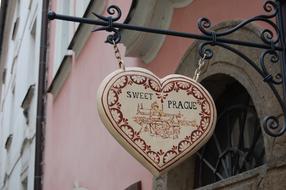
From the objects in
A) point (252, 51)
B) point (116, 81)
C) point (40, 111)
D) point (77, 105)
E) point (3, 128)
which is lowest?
point (116, 81)

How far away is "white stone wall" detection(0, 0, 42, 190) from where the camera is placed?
40.3 ft

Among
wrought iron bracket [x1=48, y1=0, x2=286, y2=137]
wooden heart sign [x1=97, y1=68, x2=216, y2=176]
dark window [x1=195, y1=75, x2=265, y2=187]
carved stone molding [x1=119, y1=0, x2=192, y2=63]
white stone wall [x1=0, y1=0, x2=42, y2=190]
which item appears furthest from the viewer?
white stone wall [x1=0, y1=0, x2=42, y2=190]

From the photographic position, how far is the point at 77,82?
8.59 m

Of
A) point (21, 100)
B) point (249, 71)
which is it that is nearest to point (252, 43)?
point (249, 71)

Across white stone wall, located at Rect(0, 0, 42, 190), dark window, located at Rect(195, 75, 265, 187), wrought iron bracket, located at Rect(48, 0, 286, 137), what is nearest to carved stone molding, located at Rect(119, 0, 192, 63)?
dark window, located at Rect(195, 75, 265, 187)

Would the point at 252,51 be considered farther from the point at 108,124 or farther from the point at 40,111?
the point at 40,111

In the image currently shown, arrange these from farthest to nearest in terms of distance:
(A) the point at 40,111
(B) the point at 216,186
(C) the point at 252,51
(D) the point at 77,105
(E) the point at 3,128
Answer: (E) the point at 3,128
(A) the point at 40,111
(D) the point at 77,105
(B) the point at 216,186
(C) the point at 252,51

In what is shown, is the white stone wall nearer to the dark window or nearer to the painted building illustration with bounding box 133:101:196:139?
the dark window

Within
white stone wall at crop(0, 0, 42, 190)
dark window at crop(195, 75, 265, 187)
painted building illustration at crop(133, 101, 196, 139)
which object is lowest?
painted building illustration at crop(133, 101, 196, 139)

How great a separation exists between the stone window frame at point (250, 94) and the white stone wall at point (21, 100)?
682 centimetres

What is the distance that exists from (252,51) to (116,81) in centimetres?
122

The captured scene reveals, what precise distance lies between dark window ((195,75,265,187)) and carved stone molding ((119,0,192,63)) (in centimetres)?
79

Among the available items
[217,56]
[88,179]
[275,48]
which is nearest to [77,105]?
[88,179]

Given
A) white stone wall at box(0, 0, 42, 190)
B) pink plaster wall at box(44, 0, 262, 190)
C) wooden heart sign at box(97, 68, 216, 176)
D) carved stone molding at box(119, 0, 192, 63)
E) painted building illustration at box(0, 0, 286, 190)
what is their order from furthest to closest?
white stone wall at box(0, 0, 42, 190) → carved stone molding at box(119, 0, 192, 63) → pink plaster wall at box(44, 0, 262, 190) → painted building illustration at box(0, 0, 286, 190) → wooden heart sign at box(97, 68, 216, 176)
